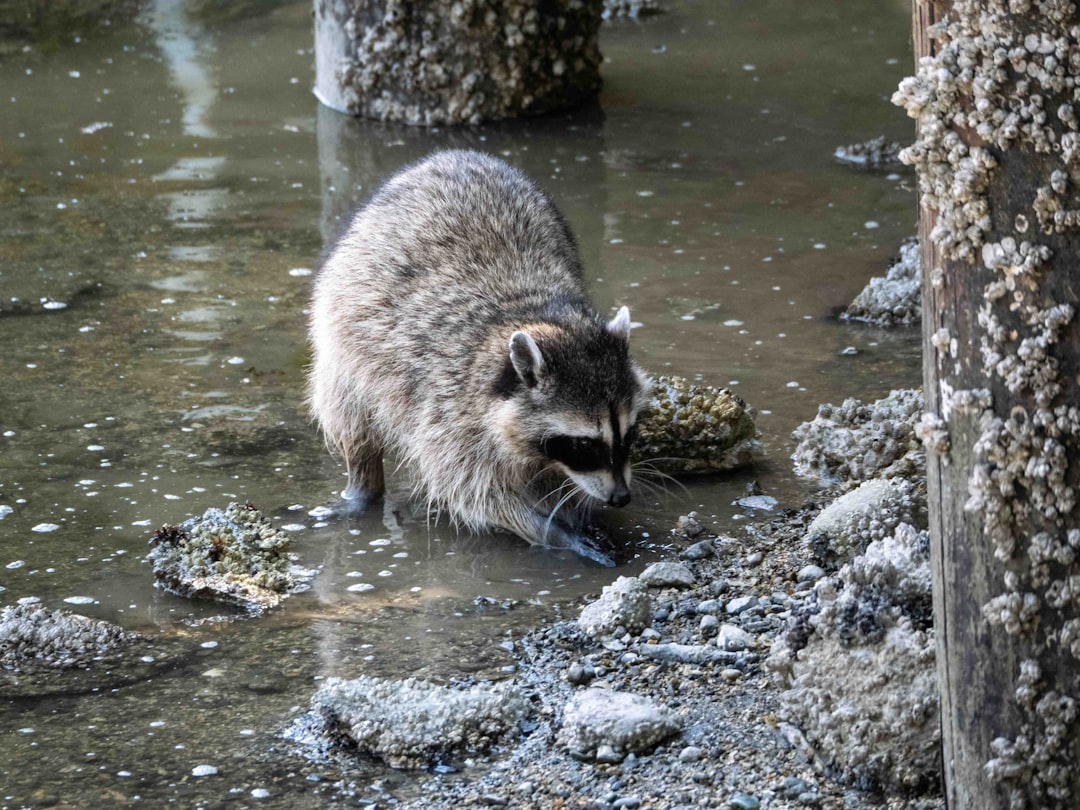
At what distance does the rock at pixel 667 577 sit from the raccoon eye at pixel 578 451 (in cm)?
40

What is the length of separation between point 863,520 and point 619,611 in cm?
76

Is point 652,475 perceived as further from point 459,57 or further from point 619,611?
point 459,57

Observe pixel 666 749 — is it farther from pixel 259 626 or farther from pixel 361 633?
pixel 259 626

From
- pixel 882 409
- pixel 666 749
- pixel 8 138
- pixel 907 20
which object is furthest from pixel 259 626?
pixel 907 20

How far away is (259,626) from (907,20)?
9.81 meters

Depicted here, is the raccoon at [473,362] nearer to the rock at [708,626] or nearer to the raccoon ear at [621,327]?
the raccoon ear at [621,327]

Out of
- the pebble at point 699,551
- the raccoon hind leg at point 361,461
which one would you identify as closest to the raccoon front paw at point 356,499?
the raccoon hind leg at point 361,461

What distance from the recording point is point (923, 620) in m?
3.06

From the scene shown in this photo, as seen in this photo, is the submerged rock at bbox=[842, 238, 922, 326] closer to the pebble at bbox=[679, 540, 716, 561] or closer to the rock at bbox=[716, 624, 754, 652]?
the pebble at bbox=[679, 540, 716, 561]

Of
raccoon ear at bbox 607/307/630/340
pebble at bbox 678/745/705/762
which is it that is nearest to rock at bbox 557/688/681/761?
→ pebble at bbox 678/745/705/762

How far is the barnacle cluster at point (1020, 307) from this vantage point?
2.33m

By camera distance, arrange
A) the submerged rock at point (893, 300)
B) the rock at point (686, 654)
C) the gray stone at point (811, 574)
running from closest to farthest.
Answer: the rock at point (686, 654) < the gray stone at point (811, 574) < the submerged rock at point (893, 300)

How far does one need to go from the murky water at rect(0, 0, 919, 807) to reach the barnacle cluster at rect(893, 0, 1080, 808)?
1406 mm

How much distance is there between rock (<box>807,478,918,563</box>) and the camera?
3963 mm
